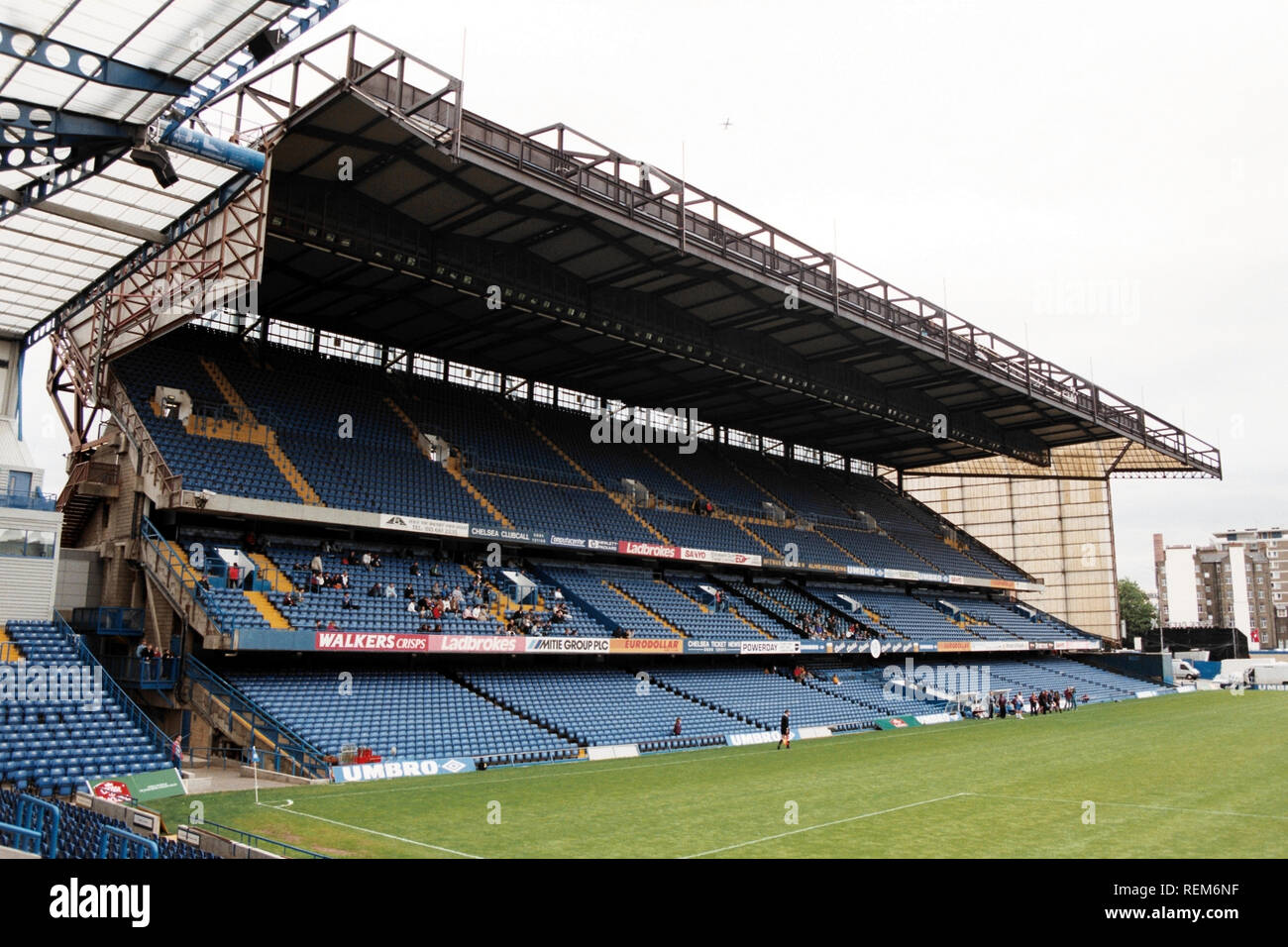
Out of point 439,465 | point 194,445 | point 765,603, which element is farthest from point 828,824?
point 765,603

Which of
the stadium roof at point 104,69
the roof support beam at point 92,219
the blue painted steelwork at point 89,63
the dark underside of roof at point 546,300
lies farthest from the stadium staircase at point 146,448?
the blue painted steelwork at point 89,63

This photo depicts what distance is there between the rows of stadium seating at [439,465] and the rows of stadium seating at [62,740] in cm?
773

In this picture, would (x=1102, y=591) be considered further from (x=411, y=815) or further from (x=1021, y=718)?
(x=411, y=815)

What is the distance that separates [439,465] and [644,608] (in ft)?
35.1

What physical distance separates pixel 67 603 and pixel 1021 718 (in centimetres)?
4025

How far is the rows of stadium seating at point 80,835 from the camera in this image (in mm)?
11727

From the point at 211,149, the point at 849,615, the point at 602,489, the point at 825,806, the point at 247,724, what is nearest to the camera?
the point at 825,806

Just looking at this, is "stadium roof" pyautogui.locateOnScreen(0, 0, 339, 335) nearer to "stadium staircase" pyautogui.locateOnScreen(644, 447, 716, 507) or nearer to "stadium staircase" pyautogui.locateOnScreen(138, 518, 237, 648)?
"stadium staircase" pyautogui.locateOnScreen(138, 518, 237, 648)

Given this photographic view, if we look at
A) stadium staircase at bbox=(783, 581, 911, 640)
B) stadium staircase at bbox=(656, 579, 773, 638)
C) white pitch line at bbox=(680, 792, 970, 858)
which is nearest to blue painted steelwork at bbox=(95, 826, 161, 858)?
white pitch line at bbox=(680, 792, 970, 858)

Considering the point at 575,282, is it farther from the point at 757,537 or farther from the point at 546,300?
the point at 757,537

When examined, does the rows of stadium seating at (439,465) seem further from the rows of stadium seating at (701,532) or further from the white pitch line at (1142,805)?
the white pitch line at (1142,805)

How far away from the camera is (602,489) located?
4688 centimetres

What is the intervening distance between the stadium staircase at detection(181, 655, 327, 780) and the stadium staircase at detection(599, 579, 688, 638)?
58.4ft

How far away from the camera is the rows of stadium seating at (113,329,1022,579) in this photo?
111ft
